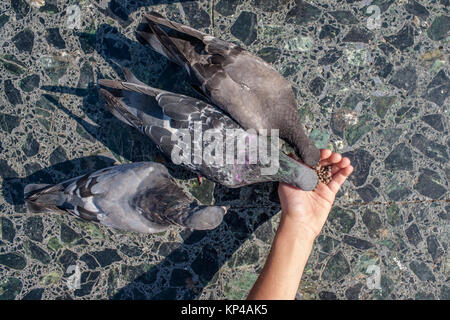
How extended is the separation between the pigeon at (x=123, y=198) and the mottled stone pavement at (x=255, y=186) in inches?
20.6

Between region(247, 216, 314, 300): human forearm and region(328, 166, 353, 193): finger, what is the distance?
47cm

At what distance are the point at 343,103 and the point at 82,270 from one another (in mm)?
3083

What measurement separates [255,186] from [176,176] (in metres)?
0.78

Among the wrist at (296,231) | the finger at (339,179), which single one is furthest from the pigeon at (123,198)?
the finger at (339,179)

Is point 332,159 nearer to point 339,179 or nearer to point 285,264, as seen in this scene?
point 339,179

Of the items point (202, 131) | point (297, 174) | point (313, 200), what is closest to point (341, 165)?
point (313, 200)

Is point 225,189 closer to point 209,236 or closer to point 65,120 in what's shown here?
point 209,236

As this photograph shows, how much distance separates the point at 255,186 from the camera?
3.51 m

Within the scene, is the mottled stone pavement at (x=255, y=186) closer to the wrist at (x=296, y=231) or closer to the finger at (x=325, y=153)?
the finger at (x=325, y=153)

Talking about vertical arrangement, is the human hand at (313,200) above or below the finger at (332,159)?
below

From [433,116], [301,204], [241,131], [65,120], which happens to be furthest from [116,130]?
[433,116]

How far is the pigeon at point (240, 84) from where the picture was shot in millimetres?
2861

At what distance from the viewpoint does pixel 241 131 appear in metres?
2.89

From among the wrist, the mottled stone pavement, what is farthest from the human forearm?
the mottled stone pavement
